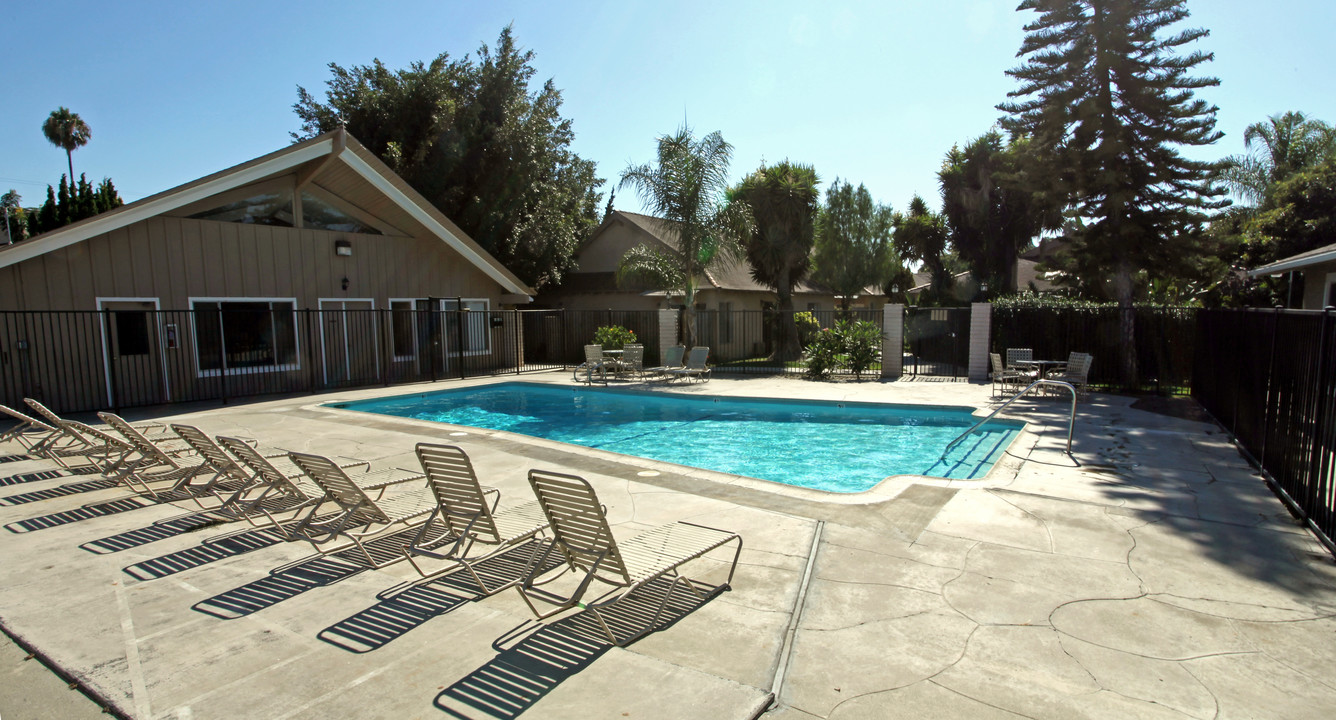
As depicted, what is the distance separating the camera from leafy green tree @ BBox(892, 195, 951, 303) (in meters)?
31.1

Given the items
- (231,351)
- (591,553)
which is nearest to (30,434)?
(231,351)

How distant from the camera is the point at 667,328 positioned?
19.1 m

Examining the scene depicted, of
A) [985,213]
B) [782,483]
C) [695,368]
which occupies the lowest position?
[782,483]

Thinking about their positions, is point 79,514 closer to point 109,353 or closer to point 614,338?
point 109,353

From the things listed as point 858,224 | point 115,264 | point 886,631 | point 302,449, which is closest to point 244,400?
point 115,264

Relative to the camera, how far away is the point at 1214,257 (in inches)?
576

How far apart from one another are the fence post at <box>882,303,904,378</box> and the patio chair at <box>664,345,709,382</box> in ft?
14.8

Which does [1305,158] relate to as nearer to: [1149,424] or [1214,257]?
[1214,257]

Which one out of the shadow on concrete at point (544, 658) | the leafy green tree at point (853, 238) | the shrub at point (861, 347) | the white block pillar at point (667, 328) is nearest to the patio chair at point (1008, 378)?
the shrub at point (861, 347)

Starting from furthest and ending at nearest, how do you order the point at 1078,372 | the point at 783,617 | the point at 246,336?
the point at 246,336 < the point at 1078,372 < the point at 783,617

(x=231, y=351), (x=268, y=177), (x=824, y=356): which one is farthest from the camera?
(x=824, y=356)

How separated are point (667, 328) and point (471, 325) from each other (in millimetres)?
5770

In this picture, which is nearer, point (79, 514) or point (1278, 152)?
point (79, 514)

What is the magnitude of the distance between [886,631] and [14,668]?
4.41 meters
